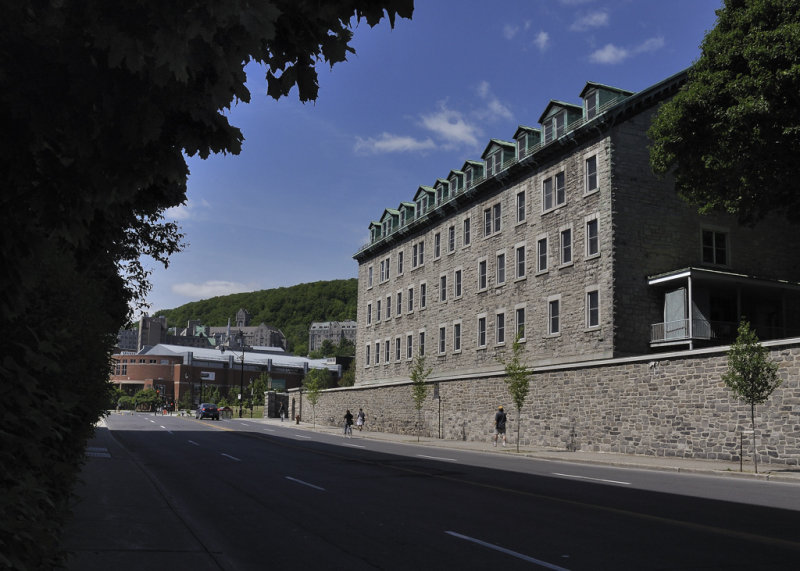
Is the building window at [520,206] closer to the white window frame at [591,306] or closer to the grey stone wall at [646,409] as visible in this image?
the white window frame at [591,306]

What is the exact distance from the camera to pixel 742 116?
24281 millimetres

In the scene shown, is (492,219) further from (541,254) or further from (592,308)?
(592,308)

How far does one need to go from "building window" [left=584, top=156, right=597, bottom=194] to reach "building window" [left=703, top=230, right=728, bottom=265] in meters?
6.56

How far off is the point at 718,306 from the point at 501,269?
504 inches

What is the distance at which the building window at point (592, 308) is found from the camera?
35656mm

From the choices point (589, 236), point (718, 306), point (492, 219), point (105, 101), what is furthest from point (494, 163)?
point (105, 101)

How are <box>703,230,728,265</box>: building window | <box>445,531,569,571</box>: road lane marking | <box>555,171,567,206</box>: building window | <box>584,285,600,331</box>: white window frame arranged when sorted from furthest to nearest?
<box>555,171,567,206</box>: building window
<box>703,230,728,265</box>: building window
<box>584,285,600,331</box>: white window frame
<box>445,531,569,571</box>: road lane marking

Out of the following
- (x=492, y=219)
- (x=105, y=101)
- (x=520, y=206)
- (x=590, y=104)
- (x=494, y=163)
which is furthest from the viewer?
(x=494, y=163)

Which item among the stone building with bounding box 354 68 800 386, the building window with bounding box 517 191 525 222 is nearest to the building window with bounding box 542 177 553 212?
the stone building with bounding box 354 68 800 386

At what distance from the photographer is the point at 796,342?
2223 centimetres

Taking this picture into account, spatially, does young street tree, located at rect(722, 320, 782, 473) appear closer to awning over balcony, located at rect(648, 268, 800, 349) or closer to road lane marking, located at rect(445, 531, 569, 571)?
awning over balcony, located at rect(648, 268, 800, 349)

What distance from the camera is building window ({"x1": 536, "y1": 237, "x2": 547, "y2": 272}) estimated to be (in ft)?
131

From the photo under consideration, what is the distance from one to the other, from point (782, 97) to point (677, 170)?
5.49 metres

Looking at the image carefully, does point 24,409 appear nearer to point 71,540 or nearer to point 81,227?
point 81,227
